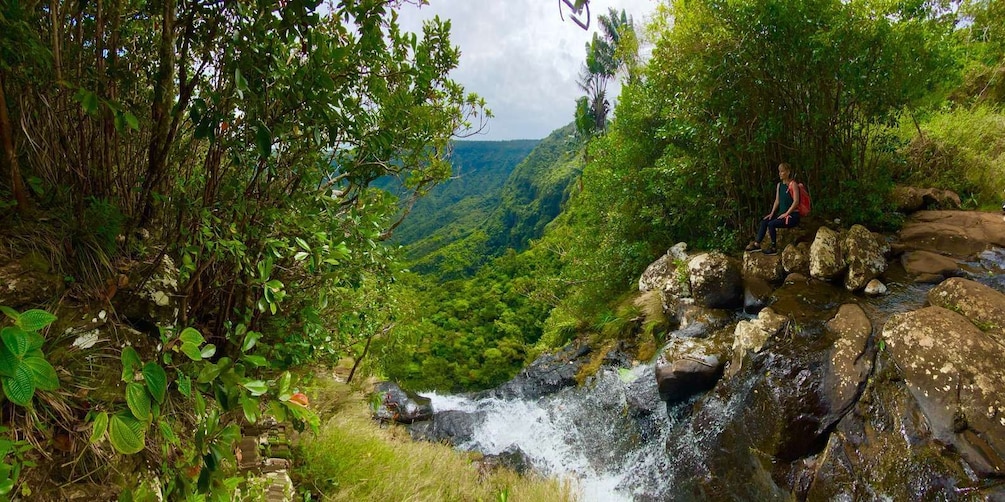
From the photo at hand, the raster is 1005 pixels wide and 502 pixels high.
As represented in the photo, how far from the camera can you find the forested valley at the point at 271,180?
1.48 meters

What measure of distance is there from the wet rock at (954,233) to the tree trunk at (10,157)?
30.6 feet

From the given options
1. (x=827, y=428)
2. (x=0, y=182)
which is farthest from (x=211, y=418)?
(x=827, y=428)

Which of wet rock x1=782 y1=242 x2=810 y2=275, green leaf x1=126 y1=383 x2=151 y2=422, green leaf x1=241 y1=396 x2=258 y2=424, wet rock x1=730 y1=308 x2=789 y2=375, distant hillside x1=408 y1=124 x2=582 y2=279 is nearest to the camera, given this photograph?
green leaf x1=126 y1=383 x2=151 y2=422

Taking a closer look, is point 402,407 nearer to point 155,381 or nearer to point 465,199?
point 155,381

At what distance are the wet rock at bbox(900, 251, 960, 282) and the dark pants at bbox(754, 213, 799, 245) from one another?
151 centimetres

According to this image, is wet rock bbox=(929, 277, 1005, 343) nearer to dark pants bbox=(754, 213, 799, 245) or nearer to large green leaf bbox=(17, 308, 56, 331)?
dark pants bbox=(754, 213, 799, 245)

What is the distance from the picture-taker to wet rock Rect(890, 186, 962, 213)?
290 inches

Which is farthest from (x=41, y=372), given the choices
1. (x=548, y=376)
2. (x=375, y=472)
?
(x=548, y=376)

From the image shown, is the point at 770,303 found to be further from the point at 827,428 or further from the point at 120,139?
the point at 120,139

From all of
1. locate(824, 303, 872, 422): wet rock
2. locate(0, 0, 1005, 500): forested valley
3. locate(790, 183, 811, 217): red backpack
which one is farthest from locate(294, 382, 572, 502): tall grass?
locate(790, 183, 811, 217): red backpack

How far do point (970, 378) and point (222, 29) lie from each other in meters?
6.26

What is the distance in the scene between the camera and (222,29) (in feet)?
6.33

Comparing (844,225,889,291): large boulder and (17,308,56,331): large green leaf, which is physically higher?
(17,308,56,331): large green leaf

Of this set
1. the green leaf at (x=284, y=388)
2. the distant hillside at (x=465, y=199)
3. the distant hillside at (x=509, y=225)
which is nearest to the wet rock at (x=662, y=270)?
the green leaf at (x=284, y=388)
